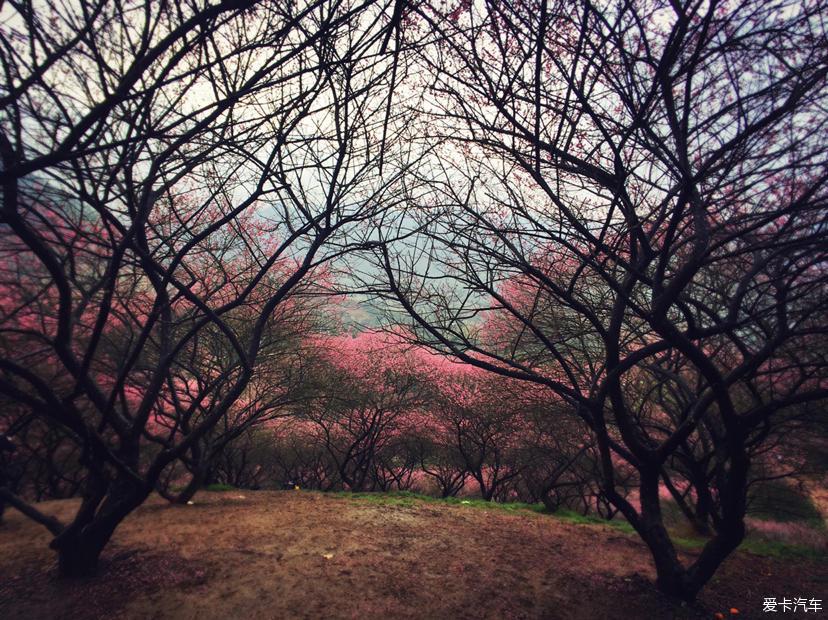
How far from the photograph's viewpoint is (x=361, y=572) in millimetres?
3977

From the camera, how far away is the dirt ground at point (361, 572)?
131 inches

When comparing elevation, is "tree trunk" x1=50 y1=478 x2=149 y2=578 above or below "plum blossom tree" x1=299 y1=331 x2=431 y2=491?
below

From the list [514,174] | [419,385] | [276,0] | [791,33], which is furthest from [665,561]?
[419,385]

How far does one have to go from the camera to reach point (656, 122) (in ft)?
10.5

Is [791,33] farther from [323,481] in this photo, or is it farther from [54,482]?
[323,481]

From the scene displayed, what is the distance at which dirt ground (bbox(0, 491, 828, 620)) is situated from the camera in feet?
10.9

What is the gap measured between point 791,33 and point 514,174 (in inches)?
76.1

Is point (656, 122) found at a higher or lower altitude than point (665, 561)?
higher
